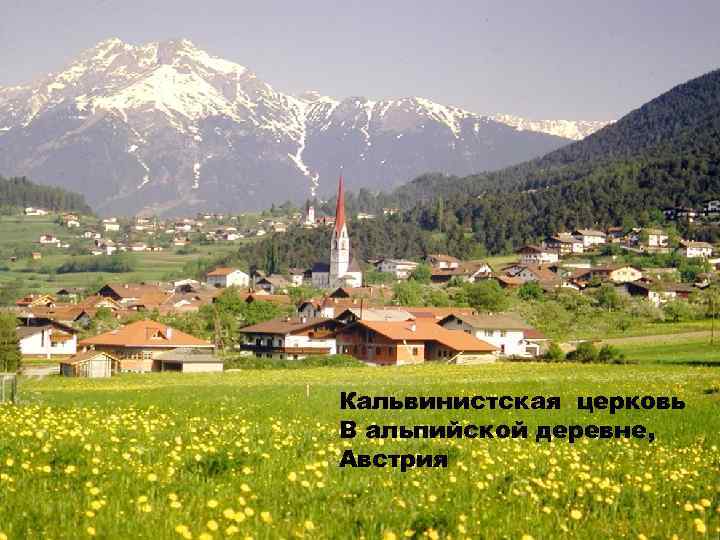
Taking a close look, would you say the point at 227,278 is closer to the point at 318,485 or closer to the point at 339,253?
the point at 339,253

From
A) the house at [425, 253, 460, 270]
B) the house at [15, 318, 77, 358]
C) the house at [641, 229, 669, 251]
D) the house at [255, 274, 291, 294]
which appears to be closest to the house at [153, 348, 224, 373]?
the house at [15, 318, 77, 358]

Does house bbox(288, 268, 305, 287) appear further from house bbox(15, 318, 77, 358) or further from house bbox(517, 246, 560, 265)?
house bbox(15, 318, 77, 358)

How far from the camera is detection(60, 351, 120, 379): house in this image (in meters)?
60.4

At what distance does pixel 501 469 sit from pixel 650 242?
155 m

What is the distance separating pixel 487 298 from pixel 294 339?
28.3 meters

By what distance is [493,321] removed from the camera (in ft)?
282

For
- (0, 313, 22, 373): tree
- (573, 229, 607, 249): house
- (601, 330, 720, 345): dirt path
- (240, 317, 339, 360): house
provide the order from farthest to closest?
1. (573, 229, 607, 249): house
2. (240, 317, 339, 360): house
3. (601, 330, 720, 345): dirt path
4. (0, 313, 22, 373): tree

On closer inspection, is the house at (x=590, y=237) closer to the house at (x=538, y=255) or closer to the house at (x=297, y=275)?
the house at (x=538, y=255)

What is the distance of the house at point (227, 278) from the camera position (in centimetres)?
16950

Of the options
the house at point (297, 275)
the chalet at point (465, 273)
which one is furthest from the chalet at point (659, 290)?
the house at point (297, 275)

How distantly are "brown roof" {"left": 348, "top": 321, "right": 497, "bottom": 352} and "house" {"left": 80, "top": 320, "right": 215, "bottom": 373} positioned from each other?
12632mm

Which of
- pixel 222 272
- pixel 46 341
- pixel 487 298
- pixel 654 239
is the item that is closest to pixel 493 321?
pixel 487 298

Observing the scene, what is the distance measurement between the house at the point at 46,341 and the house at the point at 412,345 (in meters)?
26.1

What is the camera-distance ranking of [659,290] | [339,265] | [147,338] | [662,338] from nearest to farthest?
[147,338] < [662,338] < [659,290] < [339,265]
